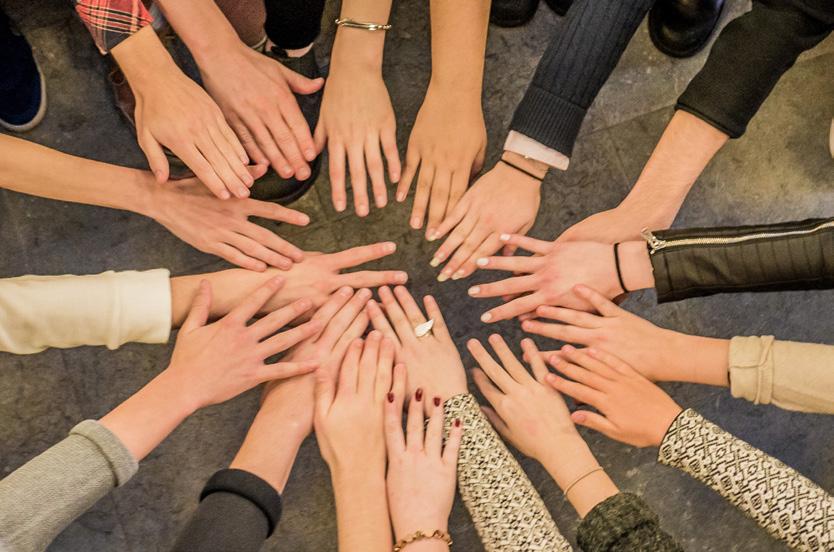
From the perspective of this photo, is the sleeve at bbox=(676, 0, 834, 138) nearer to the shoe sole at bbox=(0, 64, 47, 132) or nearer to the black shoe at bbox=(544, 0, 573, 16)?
the black shoe at bbox=(544, 0, 573, 16)

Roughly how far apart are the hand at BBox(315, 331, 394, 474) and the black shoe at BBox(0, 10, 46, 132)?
0.90 metres

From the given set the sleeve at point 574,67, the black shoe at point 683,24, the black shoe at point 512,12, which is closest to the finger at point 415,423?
the sleeve at point 574,67

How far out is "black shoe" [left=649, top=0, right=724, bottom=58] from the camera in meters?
1.66

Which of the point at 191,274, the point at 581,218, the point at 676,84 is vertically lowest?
the point at 191,274

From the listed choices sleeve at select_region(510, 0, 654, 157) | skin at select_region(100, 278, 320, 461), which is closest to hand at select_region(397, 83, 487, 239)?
sleeve at select_region(510, 0, 654, 157)

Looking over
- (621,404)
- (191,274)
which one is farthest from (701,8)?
(191,274)

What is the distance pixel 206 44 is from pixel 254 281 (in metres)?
0.49

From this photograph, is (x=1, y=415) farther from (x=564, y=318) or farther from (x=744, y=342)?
(x=744, y=342)

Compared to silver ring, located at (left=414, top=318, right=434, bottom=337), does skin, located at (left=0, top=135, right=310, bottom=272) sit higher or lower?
higher

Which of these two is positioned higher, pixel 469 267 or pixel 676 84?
pixel 676 84

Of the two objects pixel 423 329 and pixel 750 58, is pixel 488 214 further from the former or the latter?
pixel 750 58

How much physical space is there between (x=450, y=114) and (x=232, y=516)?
0.91m

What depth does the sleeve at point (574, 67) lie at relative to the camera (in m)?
1.43

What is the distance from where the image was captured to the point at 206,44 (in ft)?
4.64
